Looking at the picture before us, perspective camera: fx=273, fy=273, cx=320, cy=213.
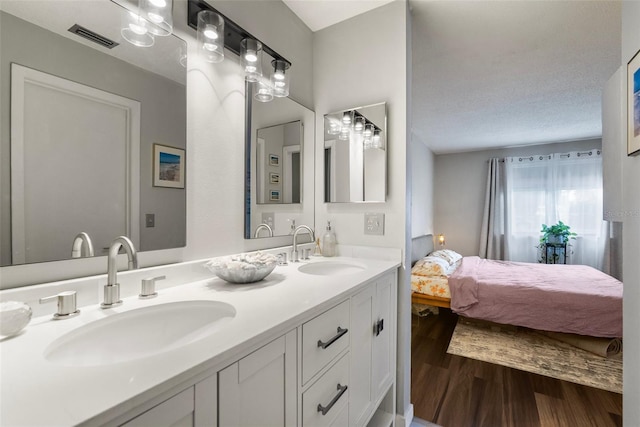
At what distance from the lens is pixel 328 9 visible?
171cm

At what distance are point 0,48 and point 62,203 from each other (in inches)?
16.6

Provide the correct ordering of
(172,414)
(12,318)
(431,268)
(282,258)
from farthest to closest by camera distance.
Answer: (431,268) < (282,258) < (12,318) < (172,414)

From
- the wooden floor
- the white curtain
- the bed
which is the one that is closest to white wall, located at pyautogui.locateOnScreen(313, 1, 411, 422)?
the wooden floor

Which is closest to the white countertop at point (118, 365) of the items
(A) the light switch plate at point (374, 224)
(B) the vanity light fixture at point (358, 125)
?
Result: (A) the light switch plate at point (374, 224)

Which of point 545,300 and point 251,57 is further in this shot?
point 545,300

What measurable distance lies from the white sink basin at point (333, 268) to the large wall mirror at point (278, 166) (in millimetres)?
303

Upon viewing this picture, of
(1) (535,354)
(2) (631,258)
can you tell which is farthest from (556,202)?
(2) (631,258)

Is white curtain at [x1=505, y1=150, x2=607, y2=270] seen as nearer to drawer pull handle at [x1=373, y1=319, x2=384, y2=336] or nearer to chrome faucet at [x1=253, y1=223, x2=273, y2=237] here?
drawer pull handle at [x1=373, y1=319, x2=384, y2=336]

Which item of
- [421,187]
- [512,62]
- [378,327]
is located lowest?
[378,327]

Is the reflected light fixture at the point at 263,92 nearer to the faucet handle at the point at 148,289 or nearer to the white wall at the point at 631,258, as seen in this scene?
the faucet handle at the point at 148,289

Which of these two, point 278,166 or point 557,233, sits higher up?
point 278,166

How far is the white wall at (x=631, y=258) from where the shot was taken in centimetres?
111

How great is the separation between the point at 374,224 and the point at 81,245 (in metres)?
1.36

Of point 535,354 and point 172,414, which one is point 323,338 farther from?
point 535,354
